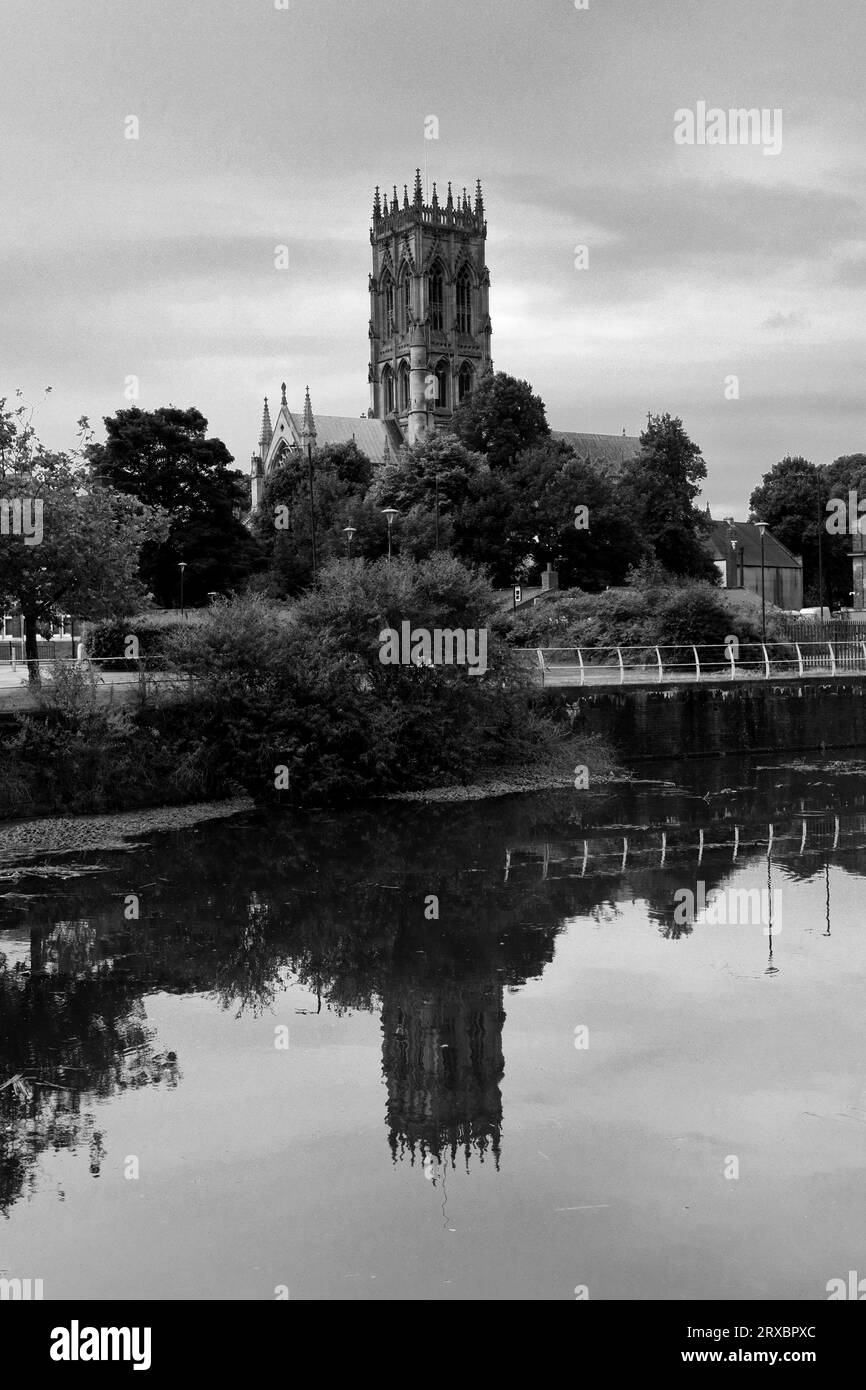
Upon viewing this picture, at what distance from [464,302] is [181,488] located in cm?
7276

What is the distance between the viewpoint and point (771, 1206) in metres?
9.47

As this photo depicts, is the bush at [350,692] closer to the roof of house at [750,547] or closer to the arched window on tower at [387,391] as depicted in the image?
Result: the roof of house at [750,547]

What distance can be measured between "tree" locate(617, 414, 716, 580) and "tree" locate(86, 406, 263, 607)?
20068mm

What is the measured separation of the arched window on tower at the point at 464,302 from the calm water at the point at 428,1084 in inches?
4625

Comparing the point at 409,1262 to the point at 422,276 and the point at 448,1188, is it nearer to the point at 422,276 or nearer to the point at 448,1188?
the point at 448,1188

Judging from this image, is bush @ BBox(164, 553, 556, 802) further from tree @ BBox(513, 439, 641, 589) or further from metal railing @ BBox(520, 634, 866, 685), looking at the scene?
tree @ BBox(513, 439, 641, 589)

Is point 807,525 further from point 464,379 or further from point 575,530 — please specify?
point 575,530

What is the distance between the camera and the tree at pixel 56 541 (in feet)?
93.3

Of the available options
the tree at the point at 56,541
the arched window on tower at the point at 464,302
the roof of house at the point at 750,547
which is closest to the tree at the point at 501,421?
the roof of house at the point at 750,547

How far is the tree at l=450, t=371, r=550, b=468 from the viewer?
78.2m

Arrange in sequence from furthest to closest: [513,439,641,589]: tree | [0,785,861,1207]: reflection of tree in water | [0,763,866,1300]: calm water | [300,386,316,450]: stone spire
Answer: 1. [300,386,316,450]: stone spire
2. [513,439,641,589]: tree
3. [0,785,861,1207]: reflection of tree in water
4. [0,763,866,1300]: calm water

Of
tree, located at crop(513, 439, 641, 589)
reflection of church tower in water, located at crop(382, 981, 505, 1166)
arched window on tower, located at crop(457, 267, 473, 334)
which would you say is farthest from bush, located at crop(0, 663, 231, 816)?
arched window on tower, located at crop(457, 267, 473, 334)

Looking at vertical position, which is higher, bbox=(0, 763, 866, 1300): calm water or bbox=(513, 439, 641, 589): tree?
bbox=(513, 439, 641, 589): tree
